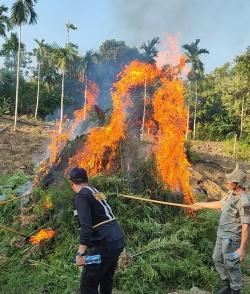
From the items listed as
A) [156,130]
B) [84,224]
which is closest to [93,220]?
[84,224]

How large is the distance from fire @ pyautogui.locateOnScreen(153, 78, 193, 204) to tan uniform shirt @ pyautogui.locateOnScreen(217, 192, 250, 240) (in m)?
2.87

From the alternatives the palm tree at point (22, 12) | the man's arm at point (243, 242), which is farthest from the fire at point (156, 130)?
the palm tree at point (22, 12)

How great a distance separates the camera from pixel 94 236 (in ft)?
15.0

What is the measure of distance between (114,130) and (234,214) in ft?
12.8

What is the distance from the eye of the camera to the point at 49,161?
31.1 feet

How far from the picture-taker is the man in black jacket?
4480 millimetres

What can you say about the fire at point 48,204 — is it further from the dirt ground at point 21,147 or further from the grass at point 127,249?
the dirt ground at point 21,147

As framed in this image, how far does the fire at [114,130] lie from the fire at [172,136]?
557mm

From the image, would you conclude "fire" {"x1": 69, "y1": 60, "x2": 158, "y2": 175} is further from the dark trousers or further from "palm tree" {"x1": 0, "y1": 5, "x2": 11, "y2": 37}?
"palm tree" {"x1": 0, "y1": 5, "x2": 11, "y2": 37}

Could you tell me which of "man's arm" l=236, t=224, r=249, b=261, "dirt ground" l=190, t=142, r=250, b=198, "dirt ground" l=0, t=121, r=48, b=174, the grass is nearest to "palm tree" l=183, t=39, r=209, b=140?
"dirt ground" l=190, t=142, r=250, b=198

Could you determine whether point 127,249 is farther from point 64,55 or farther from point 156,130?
point 64,55

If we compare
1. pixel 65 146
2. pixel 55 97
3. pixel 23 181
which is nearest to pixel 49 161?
pixel 65 146

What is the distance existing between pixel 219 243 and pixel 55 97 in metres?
43.1

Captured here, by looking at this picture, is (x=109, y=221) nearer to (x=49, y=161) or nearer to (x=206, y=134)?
(x=49, y=161)
